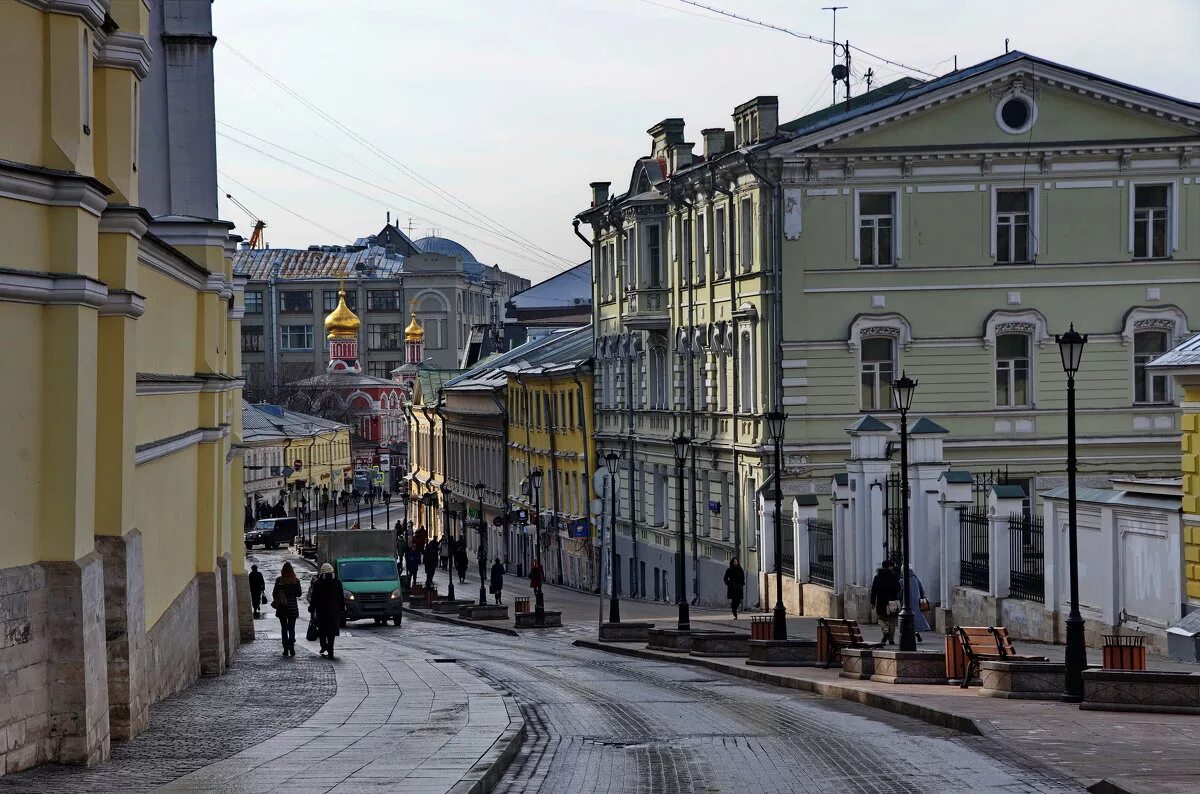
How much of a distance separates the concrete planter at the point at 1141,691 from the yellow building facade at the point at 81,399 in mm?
9274

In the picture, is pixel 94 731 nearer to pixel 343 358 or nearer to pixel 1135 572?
pixel 1135 572

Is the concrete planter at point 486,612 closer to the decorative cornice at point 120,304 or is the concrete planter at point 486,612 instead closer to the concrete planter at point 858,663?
the concrete planter at point 858,663

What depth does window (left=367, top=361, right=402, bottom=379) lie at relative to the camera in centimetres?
18188

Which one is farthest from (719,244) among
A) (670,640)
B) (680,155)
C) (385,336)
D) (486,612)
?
(385,336)

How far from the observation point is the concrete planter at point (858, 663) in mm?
24125

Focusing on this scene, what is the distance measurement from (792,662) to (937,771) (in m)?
12.9

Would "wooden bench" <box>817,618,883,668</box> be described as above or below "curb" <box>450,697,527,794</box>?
below

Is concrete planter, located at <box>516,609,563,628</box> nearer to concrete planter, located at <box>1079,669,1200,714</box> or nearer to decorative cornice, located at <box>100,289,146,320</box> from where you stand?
concrete planter, located at <box>1079,669,1200,714</box>

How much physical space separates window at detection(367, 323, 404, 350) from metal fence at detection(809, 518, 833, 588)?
462 feet

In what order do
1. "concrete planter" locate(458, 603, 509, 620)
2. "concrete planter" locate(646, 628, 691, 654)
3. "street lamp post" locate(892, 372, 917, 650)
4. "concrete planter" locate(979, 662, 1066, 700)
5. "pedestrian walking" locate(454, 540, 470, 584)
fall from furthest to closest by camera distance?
1. "pedestrian walking" locate(454, 540, 470, 584)
2. "concrete planter" locate(458, 603, 509, 620)
3. "concrete planter" locate(646, 628, 691, 654)
4. "street lamp post" locate(892, 372, 917, 650)
5. "concrete planter" locate(979, 662, 1066, 700)

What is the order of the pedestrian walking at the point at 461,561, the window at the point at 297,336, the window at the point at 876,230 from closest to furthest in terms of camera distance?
the window at the point at 876,230, the pedestrian walking at the point at 461,561, the window at the point at 297,336

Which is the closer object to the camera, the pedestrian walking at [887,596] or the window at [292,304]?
the pedestrian walking at [887,596]

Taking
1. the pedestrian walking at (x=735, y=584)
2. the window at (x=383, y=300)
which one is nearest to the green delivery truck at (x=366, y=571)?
the pedestrian walking at (x=735, y=584)

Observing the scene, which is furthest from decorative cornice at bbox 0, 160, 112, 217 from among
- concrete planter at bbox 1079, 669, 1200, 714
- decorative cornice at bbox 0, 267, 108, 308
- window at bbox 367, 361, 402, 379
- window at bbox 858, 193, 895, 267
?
window at bbox 367, 361, 402, 379
